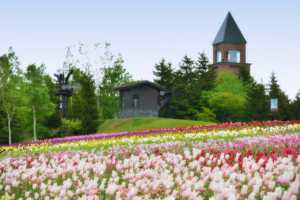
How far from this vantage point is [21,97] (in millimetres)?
28594

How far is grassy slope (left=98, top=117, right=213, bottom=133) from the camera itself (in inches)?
1222

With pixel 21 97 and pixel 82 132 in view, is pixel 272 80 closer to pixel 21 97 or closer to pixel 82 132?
pixel 82 132

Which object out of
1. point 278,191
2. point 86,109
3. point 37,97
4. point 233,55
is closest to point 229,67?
point 233,55

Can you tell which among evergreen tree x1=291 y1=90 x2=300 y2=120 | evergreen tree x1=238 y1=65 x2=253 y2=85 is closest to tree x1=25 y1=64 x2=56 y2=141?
evergreen tree x1=291 y1=90 x2=300 y2=120

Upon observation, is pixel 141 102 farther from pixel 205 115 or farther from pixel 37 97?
pixel 37 97

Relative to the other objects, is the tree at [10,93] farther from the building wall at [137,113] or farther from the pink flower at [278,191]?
the pink flower at [278,191]

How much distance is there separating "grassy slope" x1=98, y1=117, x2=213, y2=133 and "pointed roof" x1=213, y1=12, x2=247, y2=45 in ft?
119

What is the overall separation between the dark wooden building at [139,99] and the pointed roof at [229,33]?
3079 cm

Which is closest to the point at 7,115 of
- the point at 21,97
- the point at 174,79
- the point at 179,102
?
the point at 21,97

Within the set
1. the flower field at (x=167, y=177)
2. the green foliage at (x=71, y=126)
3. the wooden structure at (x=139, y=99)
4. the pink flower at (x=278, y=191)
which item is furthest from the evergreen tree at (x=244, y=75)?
the pink flower at (x=278, y=191)

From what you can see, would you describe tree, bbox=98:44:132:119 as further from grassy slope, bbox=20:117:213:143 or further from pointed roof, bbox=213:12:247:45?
pointed roof, bbox=213:12:247:45

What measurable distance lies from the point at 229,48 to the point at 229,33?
3605 mm

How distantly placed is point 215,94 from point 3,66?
2846 cm

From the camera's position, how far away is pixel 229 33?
65062 millimetres
